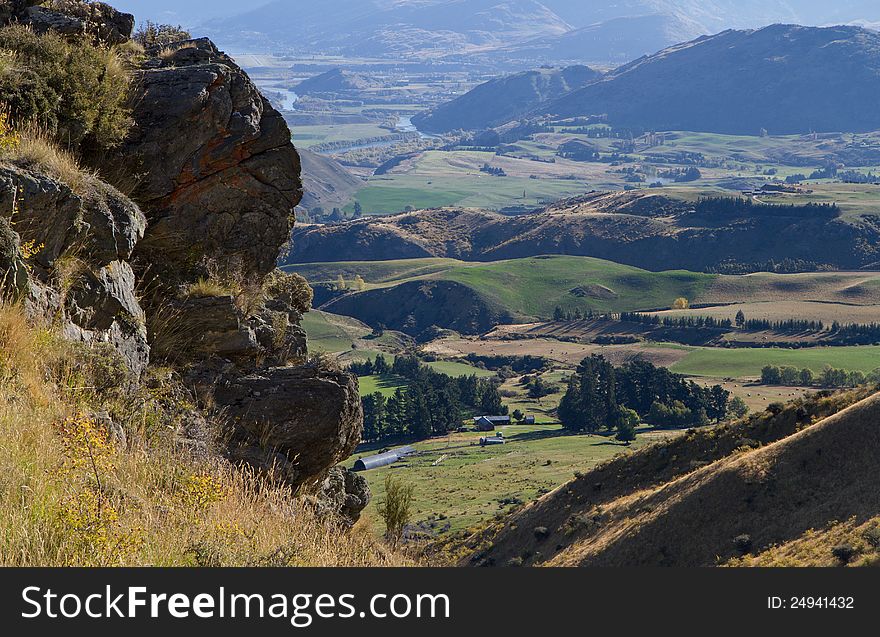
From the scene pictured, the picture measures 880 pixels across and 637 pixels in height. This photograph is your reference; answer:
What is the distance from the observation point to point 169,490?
1059cm

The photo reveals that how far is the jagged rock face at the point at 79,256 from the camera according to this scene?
43.4ft

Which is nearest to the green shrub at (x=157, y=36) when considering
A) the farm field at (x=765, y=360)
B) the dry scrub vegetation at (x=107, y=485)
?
the dry scrub vegetation at (x=107, y=485)

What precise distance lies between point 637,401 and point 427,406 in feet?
112

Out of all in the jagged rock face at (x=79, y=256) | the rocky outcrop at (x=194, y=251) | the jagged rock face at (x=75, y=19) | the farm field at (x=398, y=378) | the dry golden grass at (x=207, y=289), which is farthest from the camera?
the farm field at (x=398, y=378)

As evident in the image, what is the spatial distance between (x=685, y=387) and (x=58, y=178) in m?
141

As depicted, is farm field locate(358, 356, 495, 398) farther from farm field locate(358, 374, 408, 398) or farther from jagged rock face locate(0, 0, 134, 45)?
jagged rock face locate(0, 0, 134, 45)

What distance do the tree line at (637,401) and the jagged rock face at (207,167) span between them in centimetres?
11240

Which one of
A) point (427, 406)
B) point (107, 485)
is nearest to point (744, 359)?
point (427, 406)

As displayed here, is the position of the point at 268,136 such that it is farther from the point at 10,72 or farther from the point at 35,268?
the point at 35,268

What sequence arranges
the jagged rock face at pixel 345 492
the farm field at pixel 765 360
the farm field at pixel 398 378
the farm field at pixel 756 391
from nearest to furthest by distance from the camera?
the jagged rock face at pixel 345 492, the farm field at pixel 756 391, the farm field at pixel 398 378, the farm field at pixel 765 360

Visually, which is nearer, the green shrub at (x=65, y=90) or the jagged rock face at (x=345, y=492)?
the green shrub at (x=65, y=90)

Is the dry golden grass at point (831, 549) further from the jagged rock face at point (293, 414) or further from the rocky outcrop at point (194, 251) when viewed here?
the jagged rock face at point (293, 414)

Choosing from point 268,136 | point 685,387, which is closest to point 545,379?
point 685,387

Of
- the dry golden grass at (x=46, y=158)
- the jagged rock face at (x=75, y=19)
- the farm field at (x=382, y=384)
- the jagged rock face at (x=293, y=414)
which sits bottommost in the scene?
the farm field at (x=382, y=384)
